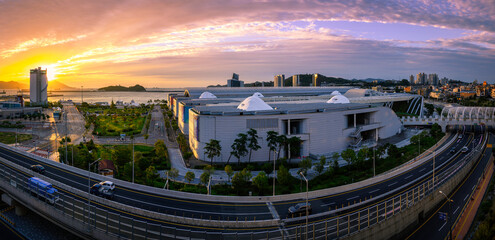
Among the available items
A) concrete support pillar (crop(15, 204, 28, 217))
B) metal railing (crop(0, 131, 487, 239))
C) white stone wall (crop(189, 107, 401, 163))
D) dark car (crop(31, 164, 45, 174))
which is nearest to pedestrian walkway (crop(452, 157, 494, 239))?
metal railing (crop(0, 131, 487, 239))

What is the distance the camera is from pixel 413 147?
165ft

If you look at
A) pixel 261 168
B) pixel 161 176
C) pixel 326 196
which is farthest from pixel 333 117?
pixel 161 176

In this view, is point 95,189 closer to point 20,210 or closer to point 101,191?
point 101,191

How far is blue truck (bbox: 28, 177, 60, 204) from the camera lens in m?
21.2

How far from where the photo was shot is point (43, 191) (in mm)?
21750

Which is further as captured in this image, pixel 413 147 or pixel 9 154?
pixel 413 147

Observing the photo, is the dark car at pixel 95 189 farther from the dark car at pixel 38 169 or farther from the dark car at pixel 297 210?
the dark car at pixel 297 210

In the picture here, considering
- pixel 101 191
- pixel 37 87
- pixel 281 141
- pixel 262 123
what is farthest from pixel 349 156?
pixel 37 87

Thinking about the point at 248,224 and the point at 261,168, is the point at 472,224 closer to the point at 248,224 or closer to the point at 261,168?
the point at 248,224

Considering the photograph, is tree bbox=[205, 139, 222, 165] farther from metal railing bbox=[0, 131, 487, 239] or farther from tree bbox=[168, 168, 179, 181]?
metal railing bbox=[0, 131, 487, 239]

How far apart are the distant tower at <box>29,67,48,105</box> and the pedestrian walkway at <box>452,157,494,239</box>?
170 metres

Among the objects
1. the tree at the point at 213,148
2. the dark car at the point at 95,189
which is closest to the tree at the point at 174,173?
the tree at the point at 213,148

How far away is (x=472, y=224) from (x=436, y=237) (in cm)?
409

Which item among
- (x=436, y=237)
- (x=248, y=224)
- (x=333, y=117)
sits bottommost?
(x=436, y=237)
